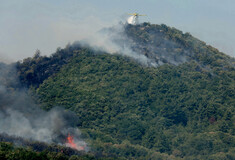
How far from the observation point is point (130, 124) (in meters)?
183

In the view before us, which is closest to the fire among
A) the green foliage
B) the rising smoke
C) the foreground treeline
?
the rising smoke

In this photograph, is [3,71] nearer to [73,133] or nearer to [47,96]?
[47,96]

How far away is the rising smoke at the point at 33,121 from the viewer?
480ft

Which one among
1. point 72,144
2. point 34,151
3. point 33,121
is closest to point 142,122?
point 72,144

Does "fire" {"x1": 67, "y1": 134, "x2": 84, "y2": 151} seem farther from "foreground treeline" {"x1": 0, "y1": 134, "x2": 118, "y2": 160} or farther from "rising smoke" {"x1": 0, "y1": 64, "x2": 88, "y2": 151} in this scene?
"foreground treeline" {"x1": 0, "y1": 134, "x2": 118, "y2": 160}

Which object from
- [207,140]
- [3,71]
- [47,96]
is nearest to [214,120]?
[207,140]

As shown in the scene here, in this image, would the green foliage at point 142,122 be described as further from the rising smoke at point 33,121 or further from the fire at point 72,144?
the fire at point 72,144

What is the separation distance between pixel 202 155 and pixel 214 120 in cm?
2801

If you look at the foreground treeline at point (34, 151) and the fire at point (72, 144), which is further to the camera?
the fire at point (72, 144)

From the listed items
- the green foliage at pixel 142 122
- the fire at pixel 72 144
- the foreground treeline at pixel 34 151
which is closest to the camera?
the foreground treeline at pixel 34 151

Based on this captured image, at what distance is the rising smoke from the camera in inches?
5761

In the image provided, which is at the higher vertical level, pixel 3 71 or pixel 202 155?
pixel 3 71

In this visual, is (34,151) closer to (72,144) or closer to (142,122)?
(72,144)

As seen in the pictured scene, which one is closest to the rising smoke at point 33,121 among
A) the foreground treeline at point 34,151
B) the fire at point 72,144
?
the fire at point 72,144
